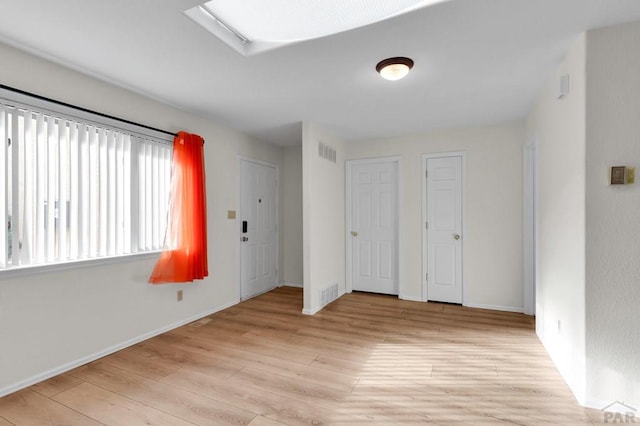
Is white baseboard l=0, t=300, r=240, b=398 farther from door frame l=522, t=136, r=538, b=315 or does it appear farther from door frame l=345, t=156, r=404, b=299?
door frame l=522, t=136, r=538, b=315

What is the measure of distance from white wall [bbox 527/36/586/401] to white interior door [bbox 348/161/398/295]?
1.93 meters

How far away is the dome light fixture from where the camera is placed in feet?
7.64

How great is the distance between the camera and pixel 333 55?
230 centimetres

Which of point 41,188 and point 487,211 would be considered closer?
point 41,188

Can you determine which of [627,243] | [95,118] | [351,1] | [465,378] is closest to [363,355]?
[465,378]

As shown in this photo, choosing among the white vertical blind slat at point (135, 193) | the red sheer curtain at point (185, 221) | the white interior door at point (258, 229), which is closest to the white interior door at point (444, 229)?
the white interior door at point (258, 229)

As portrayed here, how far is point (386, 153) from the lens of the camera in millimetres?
4676

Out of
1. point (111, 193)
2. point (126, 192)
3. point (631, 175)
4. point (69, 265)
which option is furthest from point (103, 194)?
point (631, 175)

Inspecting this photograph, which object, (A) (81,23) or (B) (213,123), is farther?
(B) (213,123)

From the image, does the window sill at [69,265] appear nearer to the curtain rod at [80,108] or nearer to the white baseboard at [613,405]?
the curtain rod at [80,108]

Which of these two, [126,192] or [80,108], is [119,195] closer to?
[126,192]

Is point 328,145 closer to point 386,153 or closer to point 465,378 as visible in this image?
point 386,153

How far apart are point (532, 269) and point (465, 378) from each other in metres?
2.13

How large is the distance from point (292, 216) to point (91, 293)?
321 cm
